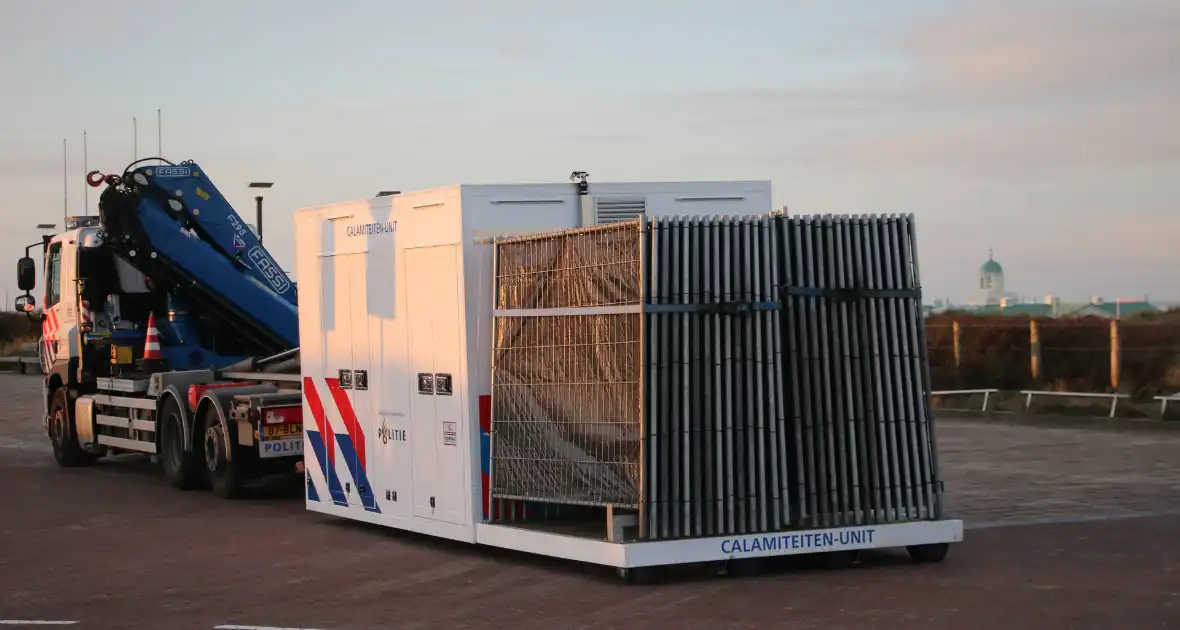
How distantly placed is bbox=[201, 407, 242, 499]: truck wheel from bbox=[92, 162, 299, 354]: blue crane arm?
2316mm

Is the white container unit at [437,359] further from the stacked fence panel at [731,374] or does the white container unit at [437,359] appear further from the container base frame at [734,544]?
the stacked fence panel at [731,374]

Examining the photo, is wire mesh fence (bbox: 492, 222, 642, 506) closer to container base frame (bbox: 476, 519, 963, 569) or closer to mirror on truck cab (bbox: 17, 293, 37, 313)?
container base frame (bbox: 476, 519, 963, 569)

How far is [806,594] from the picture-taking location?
416 inches

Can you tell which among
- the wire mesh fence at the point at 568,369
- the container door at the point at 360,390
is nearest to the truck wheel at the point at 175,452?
the container door at the point at 360,390

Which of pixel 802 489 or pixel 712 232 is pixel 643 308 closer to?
pixel 712 232

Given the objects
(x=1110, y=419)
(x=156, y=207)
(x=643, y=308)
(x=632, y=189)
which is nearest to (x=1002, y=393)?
(x=1110, y=419)

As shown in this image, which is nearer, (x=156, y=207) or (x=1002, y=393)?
(x=156, y=207)

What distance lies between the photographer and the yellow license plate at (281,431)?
56.2ft

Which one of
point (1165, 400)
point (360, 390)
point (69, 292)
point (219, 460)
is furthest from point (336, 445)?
point (1165, 400)

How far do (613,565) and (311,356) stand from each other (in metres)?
5.55

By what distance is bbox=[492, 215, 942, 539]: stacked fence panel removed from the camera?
11.1m

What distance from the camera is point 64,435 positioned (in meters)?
22.6

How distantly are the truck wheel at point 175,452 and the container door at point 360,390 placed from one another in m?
4.70

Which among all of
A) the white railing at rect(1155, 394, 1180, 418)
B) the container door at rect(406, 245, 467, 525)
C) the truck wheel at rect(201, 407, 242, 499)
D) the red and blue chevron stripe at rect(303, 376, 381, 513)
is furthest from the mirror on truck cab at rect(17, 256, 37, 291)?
the white railing at rect(1155, 394, 1180, 418)
